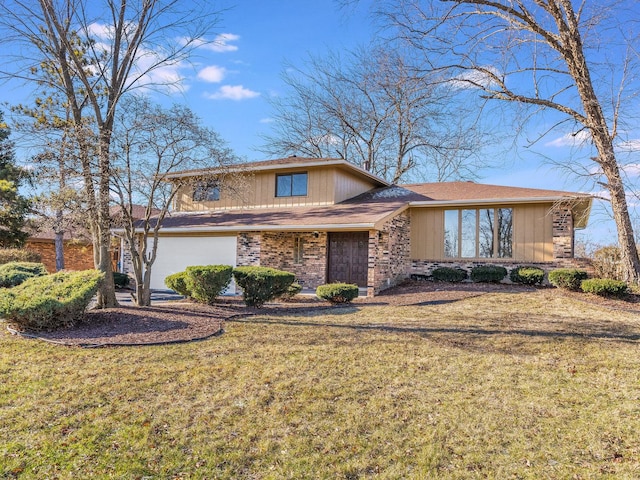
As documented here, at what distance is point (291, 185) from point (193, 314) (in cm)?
897

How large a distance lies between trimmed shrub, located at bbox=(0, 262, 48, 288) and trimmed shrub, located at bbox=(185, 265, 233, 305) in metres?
5.49

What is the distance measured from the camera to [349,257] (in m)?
15.0

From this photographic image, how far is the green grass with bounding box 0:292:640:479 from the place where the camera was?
3.46 metres

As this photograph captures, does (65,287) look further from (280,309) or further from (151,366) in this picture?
(280,309)

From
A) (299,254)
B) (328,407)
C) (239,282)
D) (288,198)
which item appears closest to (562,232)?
(299,254)

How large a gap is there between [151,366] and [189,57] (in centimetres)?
989

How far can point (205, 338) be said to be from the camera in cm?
705

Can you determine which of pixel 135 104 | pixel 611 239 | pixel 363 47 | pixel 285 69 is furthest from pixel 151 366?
pixel 285 69

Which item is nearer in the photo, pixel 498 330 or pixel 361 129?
pixel 498 330

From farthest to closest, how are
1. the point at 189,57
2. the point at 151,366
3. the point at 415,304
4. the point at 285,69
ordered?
the point at 285,69 < the point at 189,57 < the point at 415,304 < the point at 151,366

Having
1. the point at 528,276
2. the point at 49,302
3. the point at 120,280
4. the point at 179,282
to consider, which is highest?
the point at 528,276

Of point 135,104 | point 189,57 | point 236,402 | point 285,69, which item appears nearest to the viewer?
point 236,402

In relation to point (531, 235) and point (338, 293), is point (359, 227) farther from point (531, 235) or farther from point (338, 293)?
point (531, 235)

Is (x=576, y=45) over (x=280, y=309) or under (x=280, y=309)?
over
